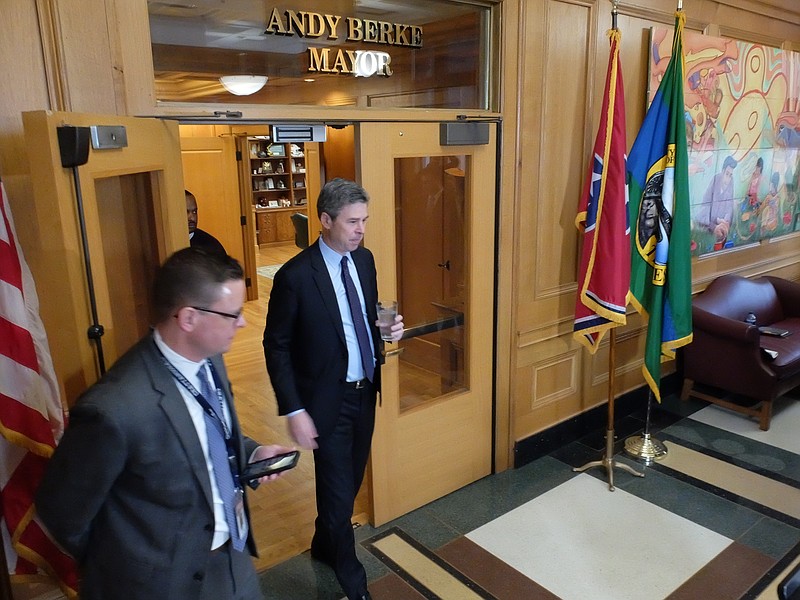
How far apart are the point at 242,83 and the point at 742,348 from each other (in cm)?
369

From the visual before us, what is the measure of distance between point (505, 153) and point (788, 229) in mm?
3799

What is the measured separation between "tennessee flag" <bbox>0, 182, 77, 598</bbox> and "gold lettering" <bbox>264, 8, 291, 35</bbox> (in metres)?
1.29

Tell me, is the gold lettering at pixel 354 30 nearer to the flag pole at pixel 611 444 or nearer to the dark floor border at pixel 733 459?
the flag pole at pixel 611 444

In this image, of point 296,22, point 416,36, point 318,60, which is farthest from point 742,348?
point 296,22

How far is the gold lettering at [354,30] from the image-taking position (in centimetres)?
292

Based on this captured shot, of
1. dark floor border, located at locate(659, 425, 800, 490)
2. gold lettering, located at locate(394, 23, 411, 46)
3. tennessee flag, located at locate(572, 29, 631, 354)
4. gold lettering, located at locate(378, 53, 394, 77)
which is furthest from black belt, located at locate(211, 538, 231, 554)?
dark floor border, located at locate(659, 425, 800, 490)

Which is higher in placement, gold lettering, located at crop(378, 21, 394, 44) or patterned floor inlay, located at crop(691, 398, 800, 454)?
gold lettering, located at crop(378, 21, 394, 44)

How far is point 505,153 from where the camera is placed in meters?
3.43

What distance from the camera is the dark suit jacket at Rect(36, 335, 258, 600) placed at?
1.37 m

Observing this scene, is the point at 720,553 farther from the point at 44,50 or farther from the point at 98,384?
the point at 44,50

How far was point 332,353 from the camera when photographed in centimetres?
252

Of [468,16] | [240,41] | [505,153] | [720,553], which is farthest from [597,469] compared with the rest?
[240,41]

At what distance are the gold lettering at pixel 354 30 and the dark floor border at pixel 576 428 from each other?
96.5 inches

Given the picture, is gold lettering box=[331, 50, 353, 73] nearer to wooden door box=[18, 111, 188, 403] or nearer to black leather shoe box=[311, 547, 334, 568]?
wooden door box=[18, 111, 188, 403]
